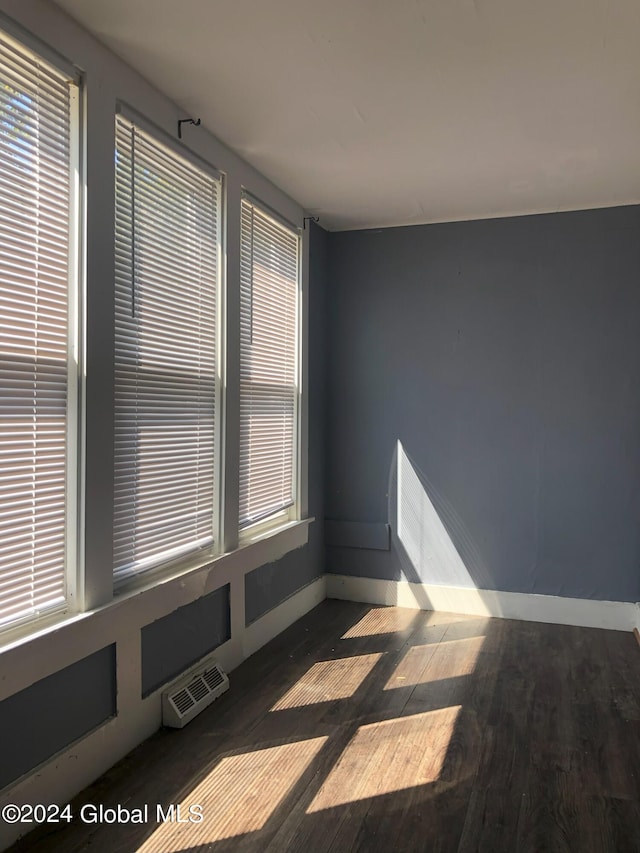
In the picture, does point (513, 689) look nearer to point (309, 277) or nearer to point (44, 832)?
point (44, 832)

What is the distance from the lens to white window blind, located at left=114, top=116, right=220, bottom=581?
264 centimetres

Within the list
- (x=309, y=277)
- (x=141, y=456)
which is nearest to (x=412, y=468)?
(x=309, y=277)

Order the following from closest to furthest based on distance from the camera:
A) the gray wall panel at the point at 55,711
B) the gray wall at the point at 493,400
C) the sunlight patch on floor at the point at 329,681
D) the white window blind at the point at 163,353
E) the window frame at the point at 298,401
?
the gray wall panel at the point at 55,711 → the white window blind at the point at 163,353 → the sunlight patch on floor at the point at 329,681 → the gray wall at the point at 493,400 → the window frame at the point at 298,401

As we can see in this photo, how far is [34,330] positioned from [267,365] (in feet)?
6.08

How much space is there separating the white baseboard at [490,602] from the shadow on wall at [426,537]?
0.04m

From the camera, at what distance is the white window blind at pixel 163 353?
2.64 metres

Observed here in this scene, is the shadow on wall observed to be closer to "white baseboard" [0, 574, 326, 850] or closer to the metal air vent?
"white baseboard" [0, 574, 326, 850]

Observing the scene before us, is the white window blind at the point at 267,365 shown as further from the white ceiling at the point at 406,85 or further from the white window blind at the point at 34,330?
the white window blind at the point at 34,330

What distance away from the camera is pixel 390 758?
2.64m

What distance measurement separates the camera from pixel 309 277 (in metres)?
4.55

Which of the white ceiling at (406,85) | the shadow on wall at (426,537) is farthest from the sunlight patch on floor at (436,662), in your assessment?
the white ceiling at (406,85)

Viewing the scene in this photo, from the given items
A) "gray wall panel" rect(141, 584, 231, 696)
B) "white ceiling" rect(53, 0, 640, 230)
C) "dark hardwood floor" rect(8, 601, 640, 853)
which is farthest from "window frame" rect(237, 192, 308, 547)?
"gray wall panel" rect(141, 584, 231, 696)

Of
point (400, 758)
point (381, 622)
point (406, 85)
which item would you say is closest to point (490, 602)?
point (381, 622)

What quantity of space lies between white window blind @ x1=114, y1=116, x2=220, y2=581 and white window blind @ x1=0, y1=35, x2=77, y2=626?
294 millimetres
